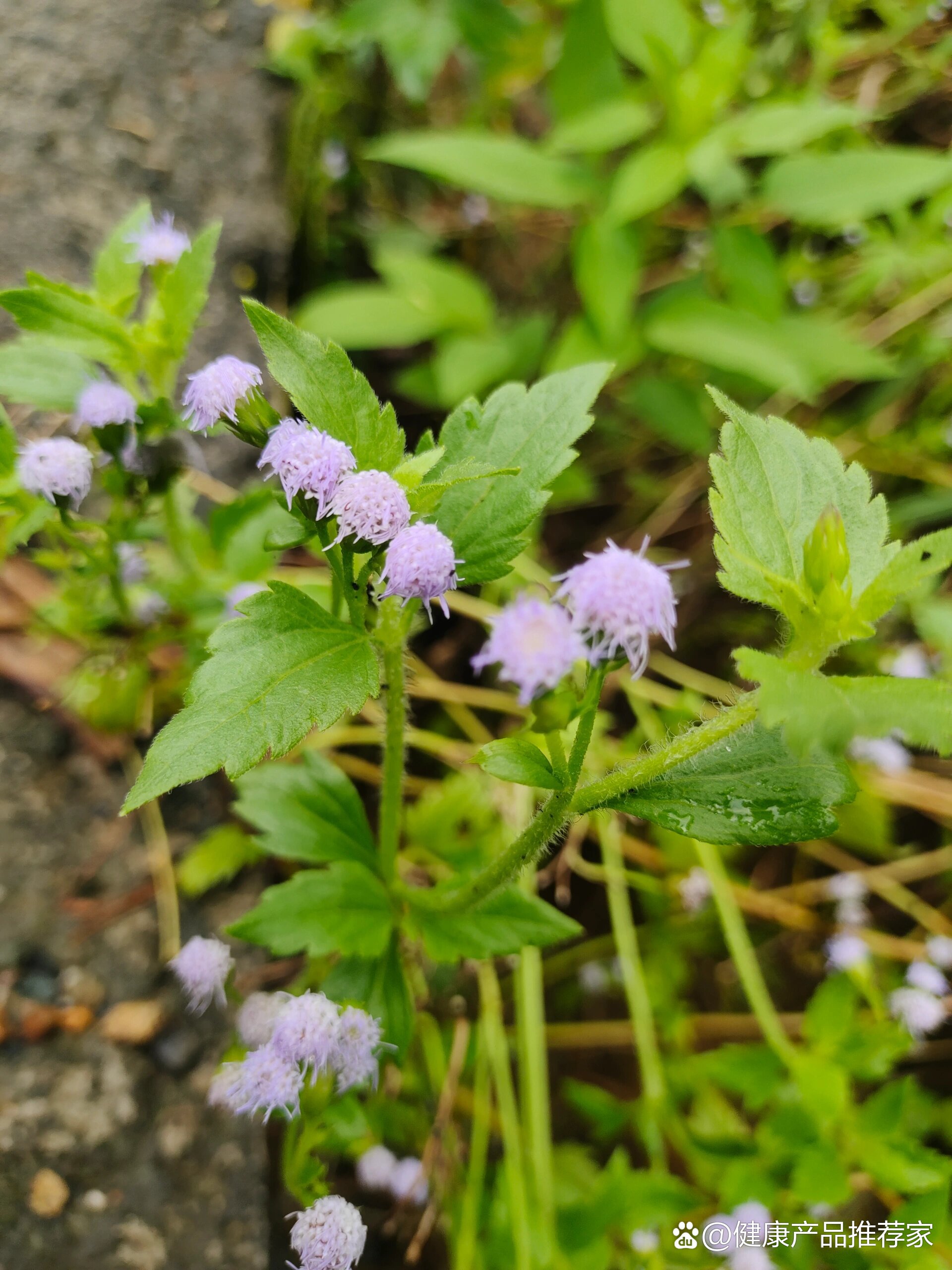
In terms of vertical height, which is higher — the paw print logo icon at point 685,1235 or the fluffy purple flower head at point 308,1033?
the fluffy purple flower head at point 308,1033

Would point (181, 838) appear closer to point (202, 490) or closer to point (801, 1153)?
point (202, 490)

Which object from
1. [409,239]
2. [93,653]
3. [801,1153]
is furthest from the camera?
[409,239]

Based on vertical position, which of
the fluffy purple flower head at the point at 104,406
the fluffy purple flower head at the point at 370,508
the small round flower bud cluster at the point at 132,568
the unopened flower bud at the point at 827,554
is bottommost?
the small round flower bud cluster at the point at 132,568

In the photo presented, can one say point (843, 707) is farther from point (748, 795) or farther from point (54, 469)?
point (54, 469)

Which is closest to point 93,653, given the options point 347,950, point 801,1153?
point 347,950

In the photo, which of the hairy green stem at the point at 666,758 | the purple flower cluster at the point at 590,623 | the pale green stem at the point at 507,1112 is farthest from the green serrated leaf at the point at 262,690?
the pale green stem at the point at 507,1112

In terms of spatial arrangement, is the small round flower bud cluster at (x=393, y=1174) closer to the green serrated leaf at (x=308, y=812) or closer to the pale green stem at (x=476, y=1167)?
the pale green stem at (x=476, y=1167)

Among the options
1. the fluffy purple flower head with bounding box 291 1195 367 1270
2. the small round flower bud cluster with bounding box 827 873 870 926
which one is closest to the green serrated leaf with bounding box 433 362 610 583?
the fluffy purple flower head with bounding box 291 1195 367 1270
